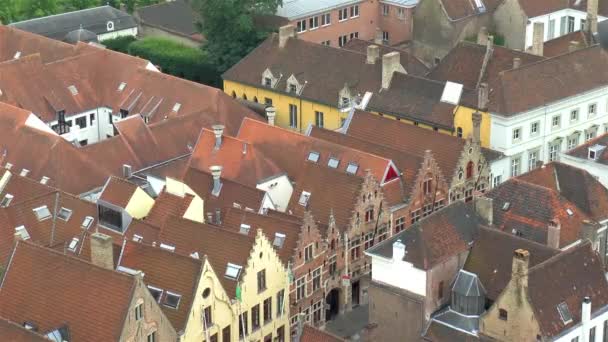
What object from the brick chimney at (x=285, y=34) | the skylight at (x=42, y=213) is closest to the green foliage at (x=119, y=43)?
the brick chimney at (x=285, y=34)

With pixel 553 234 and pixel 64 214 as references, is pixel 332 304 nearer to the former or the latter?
pixel 553 234

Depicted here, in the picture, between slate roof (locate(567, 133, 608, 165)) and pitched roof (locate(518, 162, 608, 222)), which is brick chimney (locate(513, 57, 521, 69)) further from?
pitched roof (locate(518, 162, 608, 222))

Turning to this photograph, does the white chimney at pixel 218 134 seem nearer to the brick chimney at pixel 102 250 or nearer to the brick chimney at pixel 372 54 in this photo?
the brick chimney at pixel 372 54

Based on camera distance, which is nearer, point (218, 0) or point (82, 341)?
point (82, 341)

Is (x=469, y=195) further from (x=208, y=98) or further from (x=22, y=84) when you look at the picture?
(x=22, y=84)

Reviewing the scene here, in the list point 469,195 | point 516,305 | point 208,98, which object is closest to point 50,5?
point 208,98

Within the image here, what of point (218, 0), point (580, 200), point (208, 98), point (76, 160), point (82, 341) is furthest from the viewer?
point (218, 0)
